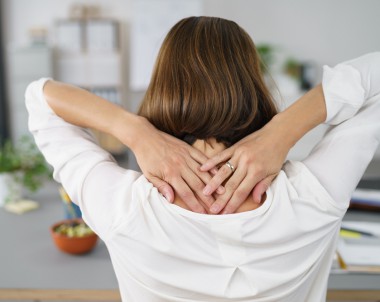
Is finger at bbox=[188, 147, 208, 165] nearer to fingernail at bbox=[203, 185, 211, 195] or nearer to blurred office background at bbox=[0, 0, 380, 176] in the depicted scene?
fingernail at bbox=[203, 185, 211, 195]

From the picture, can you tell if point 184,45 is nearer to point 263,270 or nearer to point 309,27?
point 263,270

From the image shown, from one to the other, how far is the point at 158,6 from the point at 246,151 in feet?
15.7

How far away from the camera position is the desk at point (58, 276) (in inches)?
41.1

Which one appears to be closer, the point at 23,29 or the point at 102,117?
the point at 102,117

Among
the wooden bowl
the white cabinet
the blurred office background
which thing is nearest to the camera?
the wooden bowl

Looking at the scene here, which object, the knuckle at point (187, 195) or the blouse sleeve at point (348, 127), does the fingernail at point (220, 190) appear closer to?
the knuckle at point (187, 195)

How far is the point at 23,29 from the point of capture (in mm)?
5328

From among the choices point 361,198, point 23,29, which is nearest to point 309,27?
point 23,29

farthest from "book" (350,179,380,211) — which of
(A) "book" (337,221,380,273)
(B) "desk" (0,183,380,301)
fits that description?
(B) "desk" (0,183,380,301)

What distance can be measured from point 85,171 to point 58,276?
0.45 metres

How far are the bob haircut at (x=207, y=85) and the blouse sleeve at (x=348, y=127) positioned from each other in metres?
0.14

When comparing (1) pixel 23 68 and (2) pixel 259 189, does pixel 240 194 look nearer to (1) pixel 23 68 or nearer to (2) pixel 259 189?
(2) pixel 259 189

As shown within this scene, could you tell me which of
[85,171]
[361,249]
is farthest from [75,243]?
[361,249]

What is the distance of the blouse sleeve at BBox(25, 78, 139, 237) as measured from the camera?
0.75m
